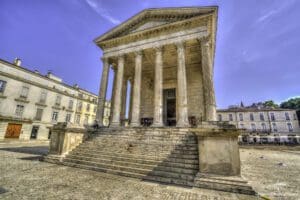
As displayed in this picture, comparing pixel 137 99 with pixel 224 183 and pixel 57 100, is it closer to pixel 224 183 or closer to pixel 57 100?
pixel 224 183

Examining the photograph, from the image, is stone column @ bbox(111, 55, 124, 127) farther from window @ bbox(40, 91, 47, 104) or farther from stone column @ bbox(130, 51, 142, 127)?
window @ bbox(40, 91, 47, 104)

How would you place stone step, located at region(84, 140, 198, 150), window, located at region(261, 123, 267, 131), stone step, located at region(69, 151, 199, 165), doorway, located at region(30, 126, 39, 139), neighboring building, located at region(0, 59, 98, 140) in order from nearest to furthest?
1. stone step, located at region(69, 151, 199, 165)
2. stone step, located at region(84, 140, 198, 150)
3. neighboring building, located at region(0, 59, 98, 140)
4. doorway, located at region(30, 126, 39, 139)
5. window, located at region(261, 123, 267, 131)

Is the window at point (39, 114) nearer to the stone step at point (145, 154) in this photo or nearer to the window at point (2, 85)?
the window at point (2, 85)

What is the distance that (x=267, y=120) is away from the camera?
34.5 metres

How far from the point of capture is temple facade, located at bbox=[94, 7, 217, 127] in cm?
984

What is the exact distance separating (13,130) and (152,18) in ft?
77.1

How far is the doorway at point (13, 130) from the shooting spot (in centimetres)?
1958

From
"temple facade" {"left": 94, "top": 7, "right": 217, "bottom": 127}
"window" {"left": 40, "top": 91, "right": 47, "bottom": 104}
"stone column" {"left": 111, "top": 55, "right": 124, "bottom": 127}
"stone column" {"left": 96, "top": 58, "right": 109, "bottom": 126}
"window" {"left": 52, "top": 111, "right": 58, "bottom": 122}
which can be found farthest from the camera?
"window" {"left": 52, "top": 111, "right": 58, "bottom": 122}

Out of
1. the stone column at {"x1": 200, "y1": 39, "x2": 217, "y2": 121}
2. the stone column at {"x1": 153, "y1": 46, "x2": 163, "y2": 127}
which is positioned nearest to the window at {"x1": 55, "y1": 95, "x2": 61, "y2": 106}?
the stone column at {"x1": 153, "y1": 46, "x2": 163, "y2": 127}

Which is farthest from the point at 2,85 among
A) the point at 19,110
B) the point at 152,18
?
the point at 152,18

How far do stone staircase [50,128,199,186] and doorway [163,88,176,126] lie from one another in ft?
22.8

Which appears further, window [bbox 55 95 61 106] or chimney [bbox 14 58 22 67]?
window [bbox 55 95 61 106]

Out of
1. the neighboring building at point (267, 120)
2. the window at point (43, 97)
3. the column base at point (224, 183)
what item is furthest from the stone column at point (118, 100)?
the neighboring building at point (267, 120)

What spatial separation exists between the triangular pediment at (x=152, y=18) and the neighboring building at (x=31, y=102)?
15.3m
